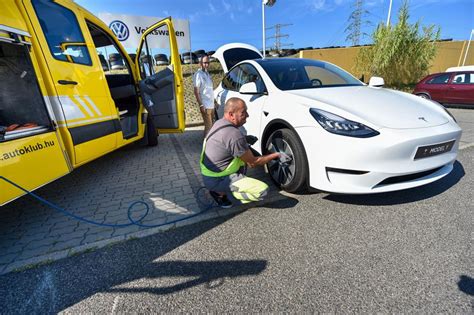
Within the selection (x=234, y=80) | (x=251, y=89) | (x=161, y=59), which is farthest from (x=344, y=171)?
(x=161, y=59)

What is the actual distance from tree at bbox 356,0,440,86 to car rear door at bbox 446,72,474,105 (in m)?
5.73

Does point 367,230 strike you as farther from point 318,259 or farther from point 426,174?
point 426,174

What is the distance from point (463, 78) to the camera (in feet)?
26.2

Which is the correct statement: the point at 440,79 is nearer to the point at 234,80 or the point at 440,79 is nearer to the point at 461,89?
the point at 461,89

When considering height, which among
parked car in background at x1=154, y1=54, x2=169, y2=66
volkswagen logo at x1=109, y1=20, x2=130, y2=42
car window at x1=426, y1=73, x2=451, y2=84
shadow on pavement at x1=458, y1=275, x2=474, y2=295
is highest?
volkswagen logo at x1=109, y1=20, x2=130, y2=42

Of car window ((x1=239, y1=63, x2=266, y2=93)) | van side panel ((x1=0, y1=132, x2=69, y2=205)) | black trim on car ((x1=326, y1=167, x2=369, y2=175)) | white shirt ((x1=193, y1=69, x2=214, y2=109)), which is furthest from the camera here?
white shirt ((x1=193, y1=69, x2=214, y2=109))

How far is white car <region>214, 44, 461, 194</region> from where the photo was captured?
6.67ft

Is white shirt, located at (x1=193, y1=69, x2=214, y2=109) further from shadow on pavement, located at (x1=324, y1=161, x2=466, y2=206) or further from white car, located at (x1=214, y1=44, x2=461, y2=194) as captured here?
shadow on pavement, located at (x1=324, y1=161, x2=466, y2=206)

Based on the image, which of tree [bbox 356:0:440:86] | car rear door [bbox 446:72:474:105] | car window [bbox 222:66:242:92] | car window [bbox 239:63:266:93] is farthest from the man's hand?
tree [bbox 356:0:440:86]

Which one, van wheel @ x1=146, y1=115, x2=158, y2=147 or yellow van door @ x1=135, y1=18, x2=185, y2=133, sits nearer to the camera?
yellow van door @ x1=135, y1=18, x2=185, y2=133

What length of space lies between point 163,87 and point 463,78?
1001 cm

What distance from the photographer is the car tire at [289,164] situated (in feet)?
7.83

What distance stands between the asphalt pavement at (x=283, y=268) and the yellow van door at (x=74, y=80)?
145 centimetres

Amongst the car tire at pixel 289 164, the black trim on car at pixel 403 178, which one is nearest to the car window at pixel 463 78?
the black trim on car at pixel 403 178
